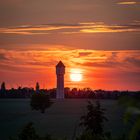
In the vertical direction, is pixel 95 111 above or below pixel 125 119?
above

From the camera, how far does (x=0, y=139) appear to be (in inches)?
3022

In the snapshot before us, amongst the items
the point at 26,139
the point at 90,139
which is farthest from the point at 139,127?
the point at 26,139

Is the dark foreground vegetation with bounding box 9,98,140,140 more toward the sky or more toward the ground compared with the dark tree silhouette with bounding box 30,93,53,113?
more toward the ground

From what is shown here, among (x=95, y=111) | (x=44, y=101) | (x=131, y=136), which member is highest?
(x=44, y=101)

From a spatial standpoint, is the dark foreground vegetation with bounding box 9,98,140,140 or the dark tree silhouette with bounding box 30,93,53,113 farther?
the dark tree silhouette with bounding box 30,93,53,113

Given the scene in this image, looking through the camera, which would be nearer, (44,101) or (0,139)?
(0,139)

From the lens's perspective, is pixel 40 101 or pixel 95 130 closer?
pixel 95 130

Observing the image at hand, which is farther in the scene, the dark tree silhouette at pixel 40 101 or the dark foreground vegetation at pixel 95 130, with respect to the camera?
the dark tree silhouette at pixel 40 101

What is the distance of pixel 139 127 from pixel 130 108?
0.78 feet

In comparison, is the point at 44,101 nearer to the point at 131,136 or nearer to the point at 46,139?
the point at 46,139

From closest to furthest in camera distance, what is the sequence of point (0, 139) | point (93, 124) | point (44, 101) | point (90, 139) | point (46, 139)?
point (90, 139)
point (46, 139)
point (93, 124)
point (0, 139)
point (44, 101)

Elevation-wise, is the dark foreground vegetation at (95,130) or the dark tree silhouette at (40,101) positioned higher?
the dark tree silhouette at (40,101)

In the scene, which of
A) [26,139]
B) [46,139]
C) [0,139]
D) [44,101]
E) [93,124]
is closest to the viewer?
[46,139]

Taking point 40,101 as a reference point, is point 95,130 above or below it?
below
